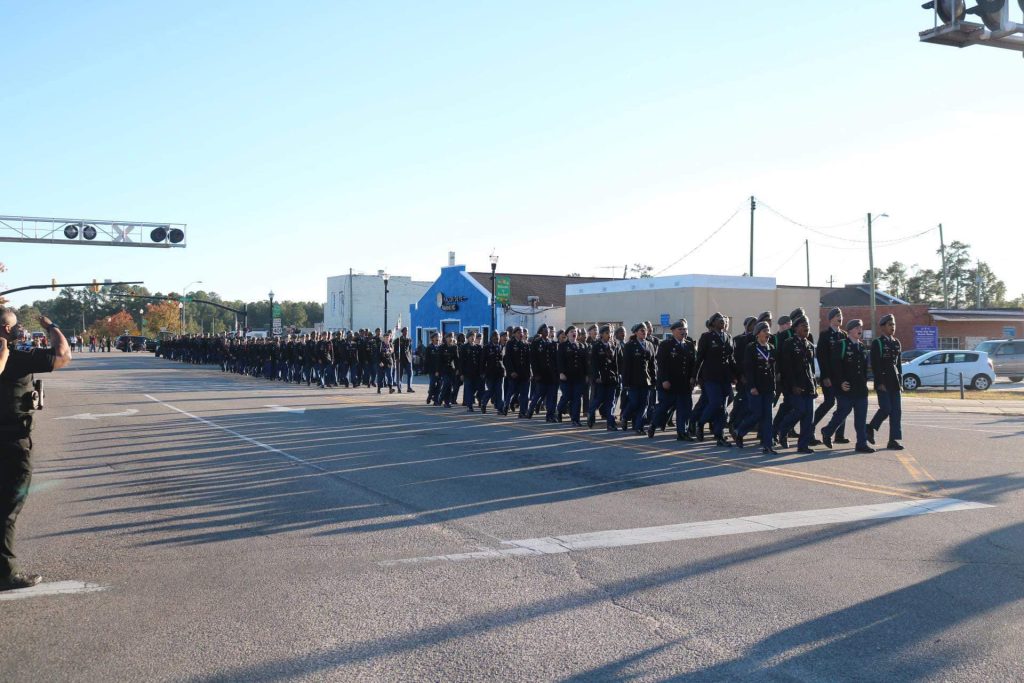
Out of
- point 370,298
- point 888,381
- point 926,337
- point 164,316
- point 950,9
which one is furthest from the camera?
point 164,316

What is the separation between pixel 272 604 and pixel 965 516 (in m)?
6.34

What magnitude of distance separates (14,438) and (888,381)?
456 inches

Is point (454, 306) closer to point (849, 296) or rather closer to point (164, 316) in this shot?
point (849, 296)

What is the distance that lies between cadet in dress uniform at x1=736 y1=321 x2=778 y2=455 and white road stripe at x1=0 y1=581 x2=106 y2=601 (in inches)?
371

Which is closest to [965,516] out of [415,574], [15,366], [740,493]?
[740,493]

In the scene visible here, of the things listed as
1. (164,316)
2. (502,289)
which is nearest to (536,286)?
(502,289)

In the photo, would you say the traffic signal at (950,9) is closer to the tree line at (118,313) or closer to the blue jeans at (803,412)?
the blue jeans at (803,412)

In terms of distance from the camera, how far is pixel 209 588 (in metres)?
6.25

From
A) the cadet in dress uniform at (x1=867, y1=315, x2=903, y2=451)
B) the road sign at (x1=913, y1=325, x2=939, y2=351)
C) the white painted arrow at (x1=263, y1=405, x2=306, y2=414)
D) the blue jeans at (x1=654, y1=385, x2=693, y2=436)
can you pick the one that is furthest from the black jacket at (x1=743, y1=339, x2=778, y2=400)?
the road sign at (x1=913, y1=325, x2=939, y2=351)

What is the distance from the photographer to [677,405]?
14.8 m

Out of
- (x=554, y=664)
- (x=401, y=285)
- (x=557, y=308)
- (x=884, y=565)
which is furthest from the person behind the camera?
(x=401, y=285)

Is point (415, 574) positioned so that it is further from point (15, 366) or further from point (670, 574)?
point (15, 366)

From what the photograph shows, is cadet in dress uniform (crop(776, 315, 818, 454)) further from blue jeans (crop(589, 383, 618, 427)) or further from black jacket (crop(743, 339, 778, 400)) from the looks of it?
blue jeans (crop(589, 383, 618, 427))

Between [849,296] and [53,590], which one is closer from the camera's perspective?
[53,590]
